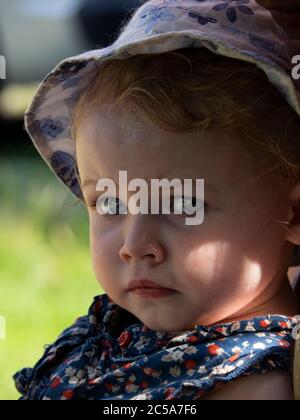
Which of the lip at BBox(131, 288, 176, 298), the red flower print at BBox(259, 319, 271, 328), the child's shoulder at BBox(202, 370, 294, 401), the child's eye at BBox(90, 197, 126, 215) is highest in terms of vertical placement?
the child's eye at BBox(90, 197, 126, 215)

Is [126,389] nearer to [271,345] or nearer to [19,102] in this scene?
[271,345]

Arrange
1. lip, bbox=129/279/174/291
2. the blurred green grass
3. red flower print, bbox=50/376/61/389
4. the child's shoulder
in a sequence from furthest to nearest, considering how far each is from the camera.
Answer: the blurred green grass → red flower print, bbox=50/376/61/389 → lip, bbox=129/279/174/291 → the child's shoulder

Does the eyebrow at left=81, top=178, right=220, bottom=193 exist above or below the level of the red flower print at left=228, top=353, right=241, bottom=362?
above

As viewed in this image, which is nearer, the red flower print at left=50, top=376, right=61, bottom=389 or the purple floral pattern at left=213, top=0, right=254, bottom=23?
the purple floral pattern at left=213, top=0, right=254, bottom=23

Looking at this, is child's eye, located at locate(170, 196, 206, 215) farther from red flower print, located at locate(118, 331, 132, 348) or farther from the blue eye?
red flower print, located at locate(118, 331, 132, 348)

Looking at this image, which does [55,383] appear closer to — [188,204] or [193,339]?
[193,339]

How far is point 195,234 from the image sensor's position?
170cm

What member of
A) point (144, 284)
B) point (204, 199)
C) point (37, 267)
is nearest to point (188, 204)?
point (204, 199)

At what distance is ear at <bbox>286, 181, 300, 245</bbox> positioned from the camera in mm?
1760

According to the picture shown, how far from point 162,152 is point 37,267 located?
2082 millimetres

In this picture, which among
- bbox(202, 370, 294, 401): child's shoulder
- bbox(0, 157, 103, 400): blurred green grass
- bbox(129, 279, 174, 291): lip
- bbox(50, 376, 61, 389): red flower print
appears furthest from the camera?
bbox(0, 157, 103, 400): blurred green grass

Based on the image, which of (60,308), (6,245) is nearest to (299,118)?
(60,308)

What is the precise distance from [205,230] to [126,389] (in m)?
0.32

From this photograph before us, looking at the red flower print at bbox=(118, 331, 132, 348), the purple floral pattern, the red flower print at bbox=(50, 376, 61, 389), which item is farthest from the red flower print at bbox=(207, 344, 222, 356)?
the purple floral pattern
